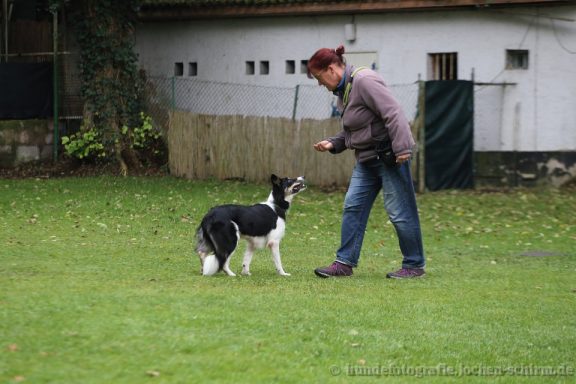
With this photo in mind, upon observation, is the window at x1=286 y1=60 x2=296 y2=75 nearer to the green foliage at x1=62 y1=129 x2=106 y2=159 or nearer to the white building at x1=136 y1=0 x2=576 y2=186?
the white building at x1=136 y1=0 x2=576 y2=186

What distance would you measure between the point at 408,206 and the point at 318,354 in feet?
11.9

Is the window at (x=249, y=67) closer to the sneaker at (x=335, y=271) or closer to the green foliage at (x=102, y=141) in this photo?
the green foliage at (x=102, y=141)

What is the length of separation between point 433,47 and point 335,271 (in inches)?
484

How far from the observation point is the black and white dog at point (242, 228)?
10.5 metres

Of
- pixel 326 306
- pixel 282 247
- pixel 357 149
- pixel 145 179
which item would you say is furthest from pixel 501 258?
pixel 145 179

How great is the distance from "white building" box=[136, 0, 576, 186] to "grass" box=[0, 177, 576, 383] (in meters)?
6.00

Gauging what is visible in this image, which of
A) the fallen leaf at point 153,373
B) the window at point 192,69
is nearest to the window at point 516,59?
the window at point 192,69

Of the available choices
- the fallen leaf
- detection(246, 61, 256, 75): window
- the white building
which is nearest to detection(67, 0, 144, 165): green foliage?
the white building

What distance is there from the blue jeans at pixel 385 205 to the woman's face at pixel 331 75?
2.72 feet

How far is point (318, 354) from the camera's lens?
286 inches

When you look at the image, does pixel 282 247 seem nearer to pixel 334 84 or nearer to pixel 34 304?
pixel 334 84

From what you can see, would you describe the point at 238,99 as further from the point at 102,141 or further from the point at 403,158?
the point at 403,158

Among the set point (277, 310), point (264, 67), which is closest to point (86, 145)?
Answer: point (264, 67)

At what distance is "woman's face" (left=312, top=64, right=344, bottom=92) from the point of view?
34.0ft
